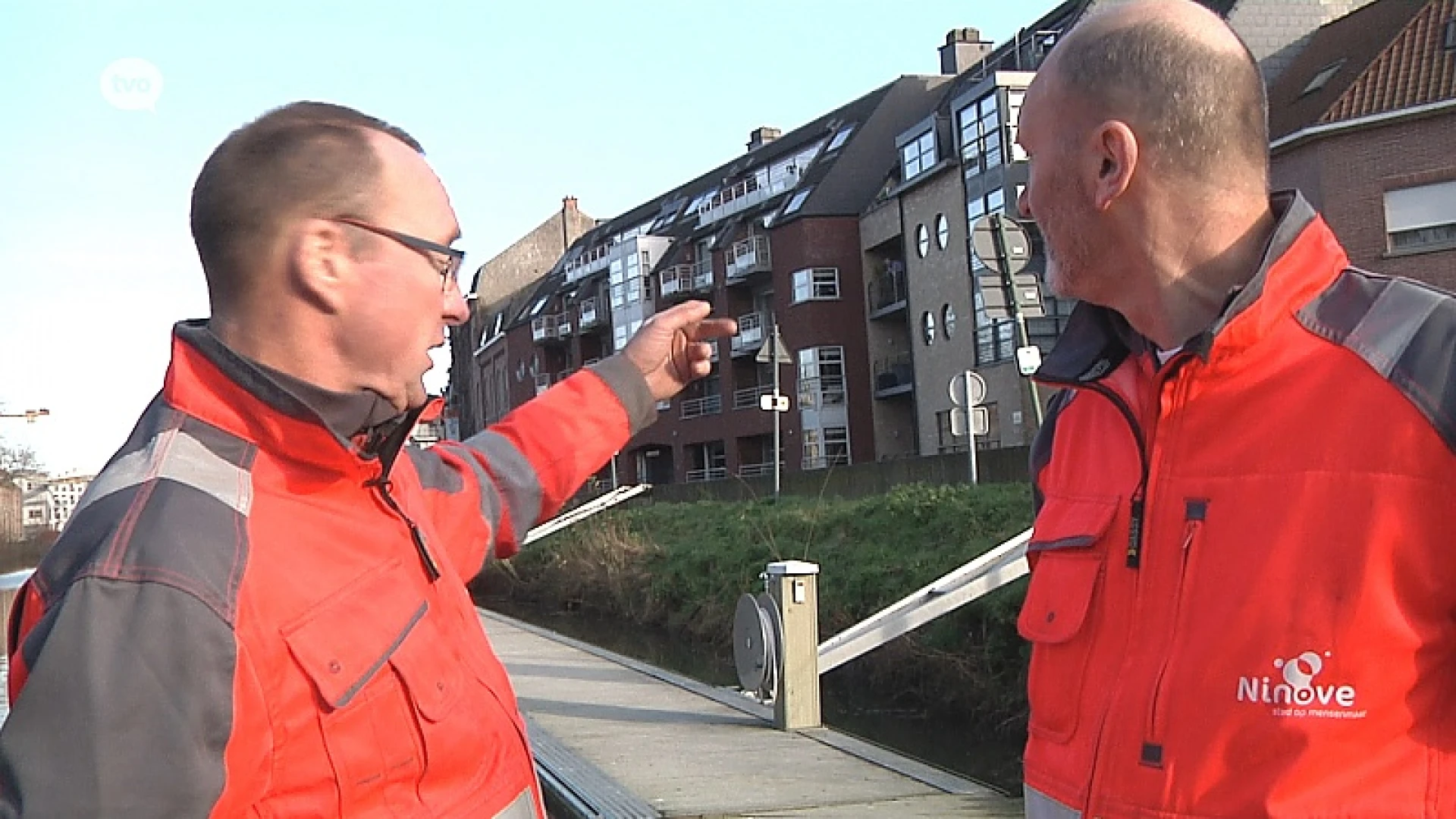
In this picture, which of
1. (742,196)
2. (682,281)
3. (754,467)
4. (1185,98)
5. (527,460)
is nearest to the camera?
(1185,98)

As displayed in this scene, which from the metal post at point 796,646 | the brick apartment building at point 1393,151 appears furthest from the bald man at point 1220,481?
the brick apartment building at point 1393,151

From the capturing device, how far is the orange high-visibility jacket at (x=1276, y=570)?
1853 mm

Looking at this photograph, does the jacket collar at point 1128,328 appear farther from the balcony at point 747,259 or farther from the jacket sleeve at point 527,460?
the balcony at point 747,259

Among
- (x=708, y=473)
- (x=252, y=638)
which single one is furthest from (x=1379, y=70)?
(x=708, y=473)

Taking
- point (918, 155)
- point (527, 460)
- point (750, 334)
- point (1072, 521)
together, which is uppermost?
point (918, 155)

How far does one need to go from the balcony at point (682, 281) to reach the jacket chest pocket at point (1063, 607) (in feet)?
154

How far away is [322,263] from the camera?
2.04m

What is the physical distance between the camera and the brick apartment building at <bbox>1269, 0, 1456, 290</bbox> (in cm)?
2341

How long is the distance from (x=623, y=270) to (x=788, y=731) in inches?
1861

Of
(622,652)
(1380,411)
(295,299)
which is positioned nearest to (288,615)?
(295,299)

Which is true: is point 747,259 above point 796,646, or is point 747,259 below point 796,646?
above

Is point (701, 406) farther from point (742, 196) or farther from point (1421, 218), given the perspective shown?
point (1421, 218)

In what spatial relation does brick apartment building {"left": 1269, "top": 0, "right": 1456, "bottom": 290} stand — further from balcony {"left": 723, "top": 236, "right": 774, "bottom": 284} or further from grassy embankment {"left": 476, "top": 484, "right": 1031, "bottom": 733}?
A: balcony {"left": 723, "top": 236, "right": 774, "bottom": 284}

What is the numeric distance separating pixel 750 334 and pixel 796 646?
37.9 metres
